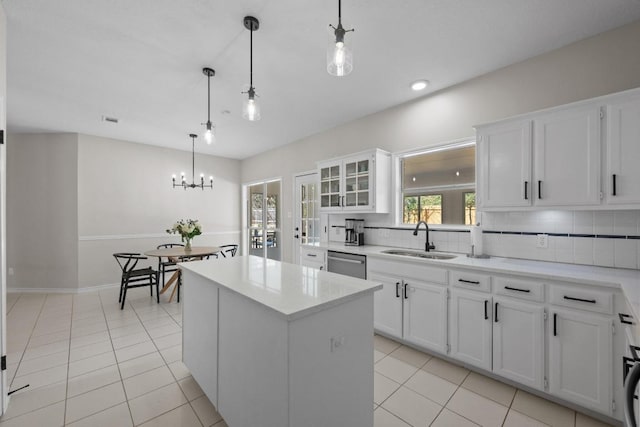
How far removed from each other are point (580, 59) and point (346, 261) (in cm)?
274

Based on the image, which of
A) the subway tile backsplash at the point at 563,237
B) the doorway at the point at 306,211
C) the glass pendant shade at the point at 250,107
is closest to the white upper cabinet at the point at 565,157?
the subway tile backsplash at the point at 563,237

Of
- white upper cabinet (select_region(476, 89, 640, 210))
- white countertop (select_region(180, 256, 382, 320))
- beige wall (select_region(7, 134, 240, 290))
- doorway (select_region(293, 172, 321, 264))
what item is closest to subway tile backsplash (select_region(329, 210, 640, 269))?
white upper cabinet (select_region(476, 89, 640, 210))

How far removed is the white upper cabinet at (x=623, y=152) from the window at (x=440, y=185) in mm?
1069

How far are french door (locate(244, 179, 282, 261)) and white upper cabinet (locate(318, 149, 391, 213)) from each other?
1.92 meters

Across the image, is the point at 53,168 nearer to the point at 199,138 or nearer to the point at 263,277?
the point at 199,138

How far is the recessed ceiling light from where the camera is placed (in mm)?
2842

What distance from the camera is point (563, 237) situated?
2.26 metres

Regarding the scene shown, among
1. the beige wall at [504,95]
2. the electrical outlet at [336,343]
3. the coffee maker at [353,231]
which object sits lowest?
the electrical outlet at [336,343]

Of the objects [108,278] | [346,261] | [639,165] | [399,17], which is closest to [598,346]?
[639,165]

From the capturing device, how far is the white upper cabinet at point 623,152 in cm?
179

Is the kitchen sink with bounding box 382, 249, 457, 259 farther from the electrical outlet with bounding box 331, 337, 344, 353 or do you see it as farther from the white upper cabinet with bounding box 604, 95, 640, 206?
the electrical outlet with bounding box 331, 337, 344, 353

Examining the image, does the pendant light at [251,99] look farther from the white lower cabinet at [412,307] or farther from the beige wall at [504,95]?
the beige wall at [504,95]

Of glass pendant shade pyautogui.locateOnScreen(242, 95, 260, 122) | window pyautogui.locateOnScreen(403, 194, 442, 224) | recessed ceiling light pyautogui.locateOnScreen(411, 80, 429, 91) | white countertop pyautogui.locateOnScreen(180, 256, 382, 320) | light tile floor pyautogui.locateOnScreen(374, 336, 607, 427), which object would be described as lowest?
light tile floor pyautogui.locateOnScreen(374, 336, 607, 427)

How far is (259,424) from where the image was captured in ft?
Answer: 4.34
